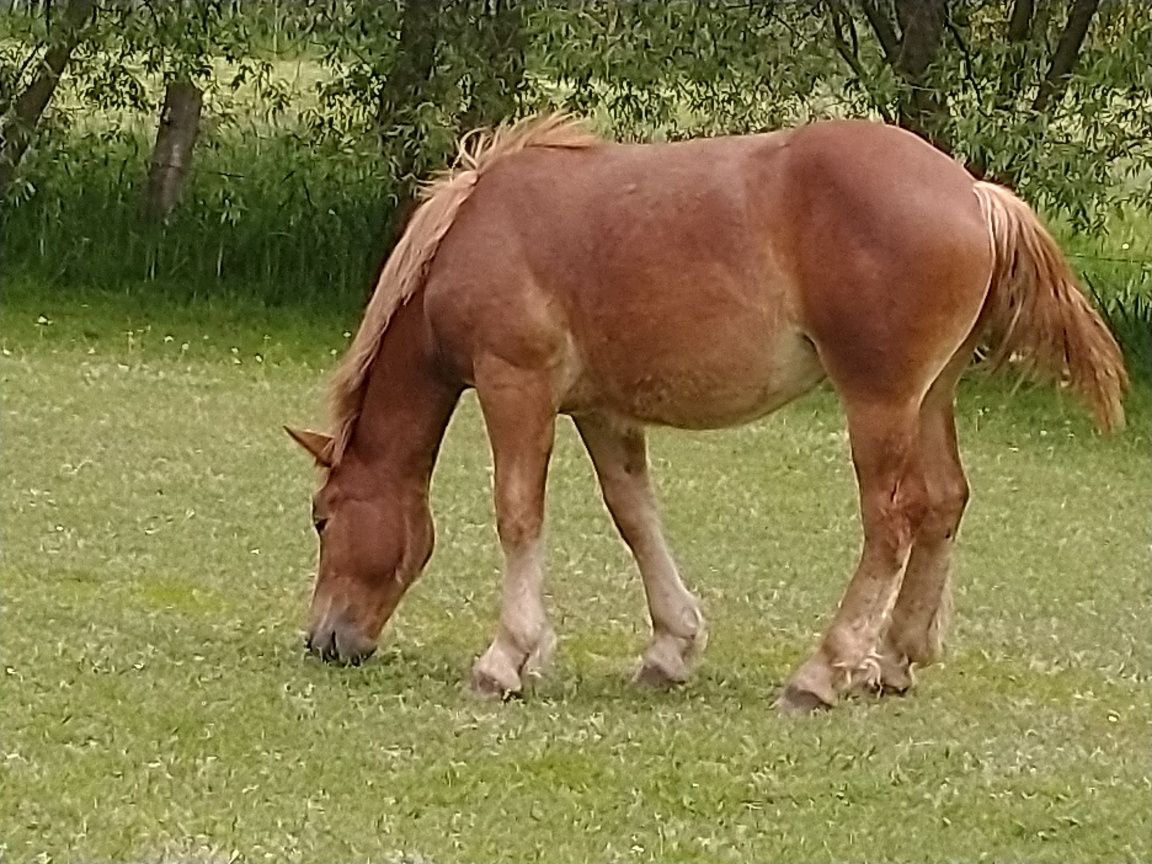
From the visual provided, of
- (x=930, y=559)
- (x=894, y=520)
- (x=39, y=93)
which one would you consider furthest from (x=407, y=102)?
(x=894, y=520)

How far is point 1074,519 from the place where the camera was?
9.27 meters

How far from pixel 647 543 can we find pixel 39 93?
9177mm

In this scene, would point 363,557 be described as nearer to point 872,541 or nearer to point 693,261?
point 693,261

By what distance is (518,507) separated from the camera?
18.7 ft

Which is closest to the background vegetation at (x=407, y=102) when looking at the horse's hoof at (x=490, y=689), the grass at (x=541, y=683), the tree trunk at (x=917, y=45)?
the tree trunk at (x=917, y=45)

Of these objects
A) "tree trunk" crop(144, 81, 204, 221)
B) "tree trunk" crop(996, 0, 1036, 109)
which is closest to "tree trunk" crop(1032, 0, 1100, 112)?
"tree trunk" crop(996, 0, 1036, 109)

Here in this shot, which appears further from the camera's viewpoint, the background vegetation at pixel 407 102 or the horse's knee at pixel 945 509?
the background vegetation at pixel 407 102

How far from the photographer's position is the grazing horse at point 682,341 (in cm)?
543

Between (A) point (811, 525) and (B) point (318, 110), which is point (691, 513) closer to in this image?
(A) point (811, 525)

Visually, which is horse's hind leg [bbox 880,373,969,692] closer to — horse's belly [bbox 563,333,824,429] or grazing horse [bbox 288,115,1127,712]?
grazing horse [bbox 288,115,1127,712]

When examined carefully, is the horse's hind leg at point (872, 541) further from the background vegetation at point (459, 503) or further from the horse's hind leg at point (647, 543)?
the horse's hind leg at point (647, 543)

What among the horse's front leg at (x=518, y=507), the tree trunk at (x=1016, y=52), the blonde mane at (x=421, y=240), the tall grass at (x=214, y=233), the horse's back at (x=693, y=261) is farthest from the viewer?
the tall grass at (x=214, y=233)

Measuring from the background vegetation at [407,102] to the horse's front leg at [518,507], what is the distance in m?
6.78

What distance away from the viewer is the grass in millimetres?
4418
